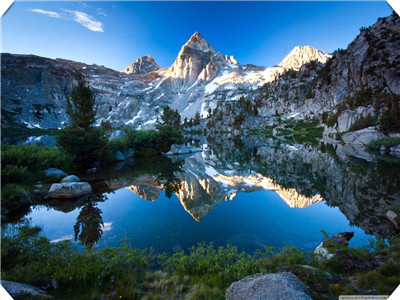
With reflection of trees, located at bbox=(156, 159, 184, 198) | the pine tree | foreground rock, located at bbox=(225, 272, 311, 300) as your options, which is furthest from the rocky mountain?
foreground rock, located at bbox=(225, 272, 311, 300)

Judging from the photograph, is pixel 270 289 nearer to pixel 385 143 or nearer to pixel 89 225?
pixel 89 225

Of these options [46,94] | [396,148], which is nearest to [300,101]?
[396,148]

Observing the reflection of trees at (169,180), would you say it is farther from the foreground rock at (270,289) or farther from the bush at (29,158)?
the foreground rock at (270,289)

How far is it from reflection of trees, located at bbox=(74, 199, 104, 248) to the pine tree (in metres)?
11.9

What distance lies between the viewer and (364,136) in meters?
39.1

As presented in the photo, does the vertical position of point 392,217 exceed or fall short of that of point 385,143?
it falls short

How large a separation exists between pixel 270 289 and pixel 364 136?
49619 mm

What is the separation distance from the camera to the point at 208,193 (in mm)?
14062

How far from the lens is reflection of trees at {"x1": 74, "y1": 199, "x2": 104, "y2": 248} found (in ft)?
26.7

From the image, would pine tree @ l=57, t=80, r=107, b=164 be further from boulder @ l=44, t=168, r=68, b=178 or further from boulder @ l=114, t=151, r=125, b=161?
boulder @ l=44, t=168, r=68, b=178

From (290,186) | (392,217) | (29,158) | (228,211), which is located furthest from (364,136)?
(29,158)

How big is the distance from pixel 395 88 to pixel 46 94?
22947 centimetres

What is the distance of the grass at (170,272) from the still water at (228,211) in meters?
1.35

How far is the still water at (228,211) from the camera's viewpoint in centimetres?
834
